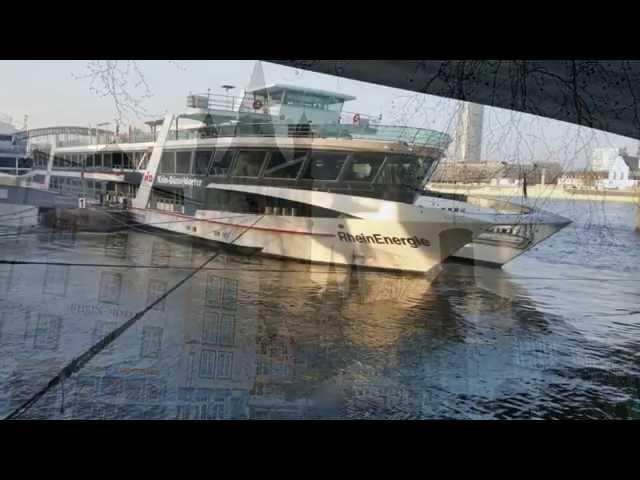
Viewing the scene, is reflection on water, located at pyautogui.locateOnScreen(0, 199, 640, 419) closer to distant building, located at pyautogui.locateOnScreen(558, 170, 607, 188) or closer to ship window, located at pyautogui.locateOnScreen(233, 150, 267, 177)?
distant building, located at pyautogui.locateOnScreen(558, 170, 607, 188)

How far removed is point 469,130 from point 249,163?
24.5 feet

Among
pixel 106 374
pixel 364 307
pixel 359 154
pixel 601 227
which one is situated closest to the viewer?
pixel 601 227

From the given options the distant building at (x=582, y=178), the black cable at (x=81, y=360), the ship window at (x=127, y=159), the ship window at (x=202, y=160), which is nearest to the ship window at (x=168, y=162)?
the ship window at (x=202, y=160)

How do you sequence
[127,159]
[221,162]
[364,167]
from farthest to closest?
1. [127,159]
2. [221,162]
3. [364,167]

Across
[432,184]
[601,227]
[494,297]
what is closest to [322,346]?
[601,227]

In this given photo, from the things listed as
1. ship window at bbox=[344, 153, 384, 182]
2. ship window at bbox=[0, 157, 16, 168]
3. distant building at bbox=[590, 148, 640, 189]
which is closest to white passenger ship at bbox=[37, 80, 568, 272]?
ship window at bbox=[344, 153, 384, 182]

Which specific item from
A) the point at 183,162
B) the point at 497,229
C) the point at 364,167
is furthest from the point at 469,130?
the point at 183,162

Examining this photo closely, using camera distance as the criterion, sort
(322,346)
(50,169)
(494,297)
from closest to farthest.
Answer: (322,346) < (494,297) < (50,169)

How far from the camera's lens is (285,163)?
30.3ft

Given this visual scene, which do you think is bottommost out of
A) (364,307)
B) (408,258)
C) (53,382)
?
(53,382)

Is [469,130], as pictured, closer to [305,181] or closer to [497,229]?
[305,181]

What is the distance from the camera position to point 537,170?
2990 millimetres
